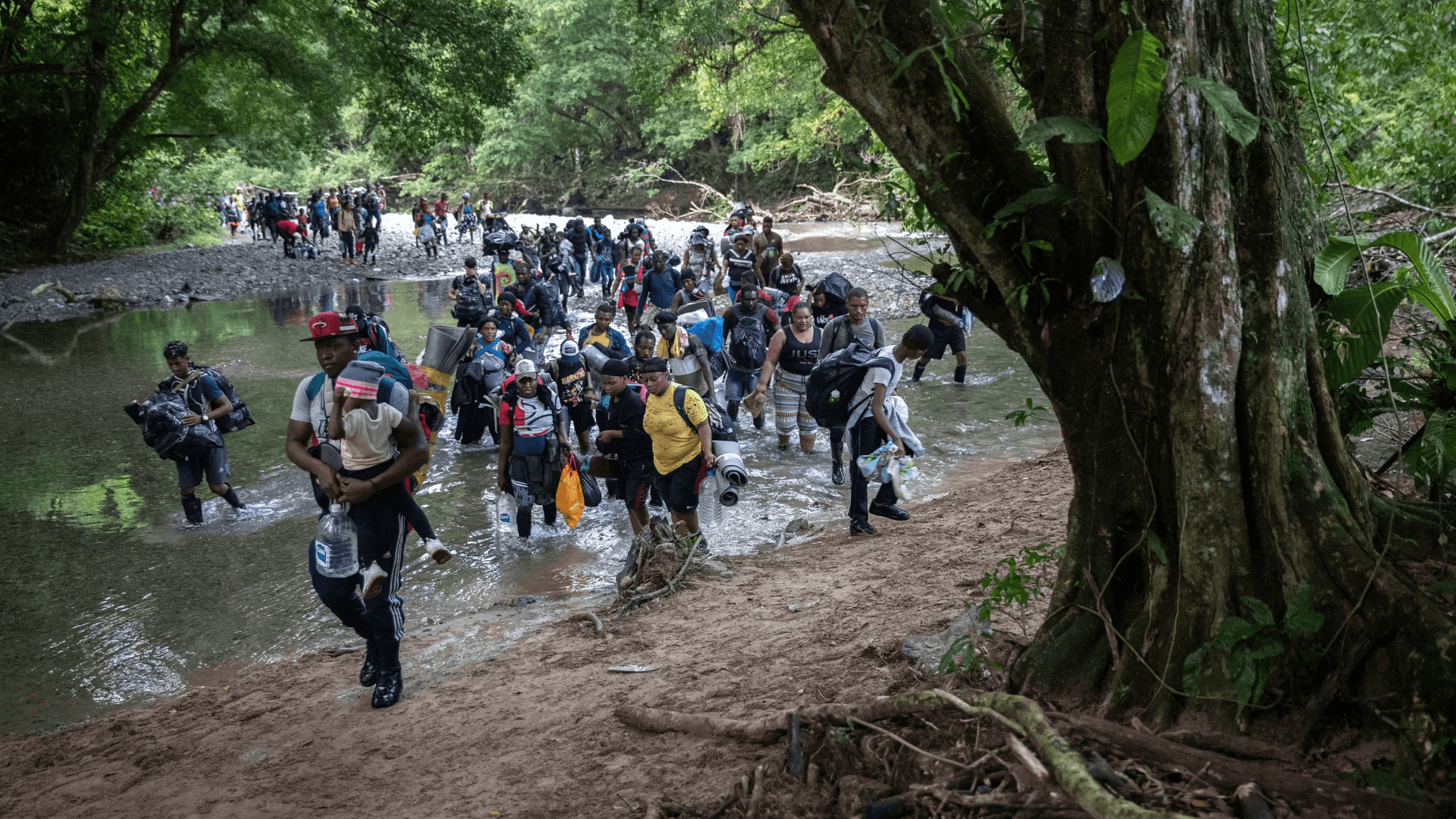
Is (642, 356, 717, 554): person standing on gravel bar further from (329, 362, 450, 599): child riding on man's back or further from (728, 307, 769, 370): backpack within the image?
(728, 307, 769, 370): backpack

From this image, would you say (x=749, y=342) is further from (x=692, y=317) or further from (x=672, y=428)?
(x=672, y=428)

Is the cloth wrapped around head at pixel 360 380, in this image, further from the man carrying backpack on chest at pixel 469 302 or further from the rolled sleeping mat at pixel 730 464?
the man carrying backpack on chest at pixel 469 302

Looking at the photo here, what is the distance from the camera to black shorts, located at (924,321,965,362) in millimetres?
12086

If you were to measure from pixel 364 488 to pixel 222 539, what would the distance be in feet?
14.4

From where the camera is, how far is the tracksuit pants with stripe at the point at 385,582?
16.3 feet

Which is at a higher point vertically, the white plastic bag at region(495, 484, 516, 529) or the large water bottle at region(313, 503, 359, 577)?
the large water bottle at region(313, 503, 359, 577)

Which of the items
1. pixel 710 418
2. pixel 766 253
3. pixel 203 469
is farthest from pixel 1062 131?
pixel 766 253

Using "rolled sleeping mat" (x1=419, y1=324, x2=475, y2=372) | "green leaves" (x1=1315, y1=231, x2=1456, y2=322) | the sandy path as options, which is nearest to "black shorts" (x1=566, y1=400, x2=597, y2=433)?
"rolled sleeping mat" (x1=419, y1=324, x2=475, y2=372)

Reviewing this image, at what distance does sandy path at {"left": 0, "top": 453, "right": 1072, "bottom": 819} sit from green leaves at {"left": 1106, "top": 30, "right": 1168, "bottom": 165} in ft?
7.18

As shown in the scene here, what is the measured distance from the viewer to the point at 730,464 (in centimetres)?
695

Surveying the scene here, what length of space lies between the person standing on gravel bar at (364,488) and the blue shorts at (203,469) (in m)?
3.85

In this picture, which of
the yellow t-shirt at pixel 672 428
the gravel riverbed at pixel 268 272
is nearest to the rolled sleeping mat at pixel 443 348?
the yellow t-shirt at pixel 672 428

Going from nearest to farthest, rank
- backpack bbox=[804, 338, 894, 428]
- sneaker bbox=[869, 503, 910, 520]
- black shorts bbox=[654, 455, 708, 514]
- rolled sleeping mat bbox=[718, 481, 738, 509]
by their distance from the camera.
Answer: rolled sleeping mat bbox=[718, 481, 738, 509] → black shorts bbox=[654, 455, 708, 514] → backpack bbox=[804, 338, 894, 428] → sneaker bbox=[869, 503, 910, 520]

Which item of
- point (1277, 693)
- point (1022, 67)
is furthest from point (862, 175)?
point (1277, 693)
